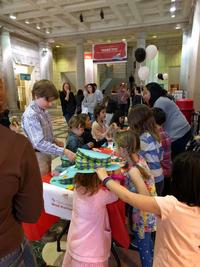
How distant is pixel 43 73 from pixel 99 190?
13.8 metres

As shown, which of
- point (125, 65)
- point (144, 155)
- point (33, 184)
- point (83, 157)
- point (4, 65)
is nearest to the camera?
point (33, 184)

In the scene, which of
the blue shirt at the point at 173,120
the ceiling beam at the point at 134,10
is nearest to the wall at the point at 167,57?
the ceiling beam at the point at 134,10

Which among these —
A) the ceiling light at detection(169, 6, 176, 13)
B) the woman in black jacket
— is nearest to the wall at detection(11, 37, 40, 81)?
the woman in black jacket

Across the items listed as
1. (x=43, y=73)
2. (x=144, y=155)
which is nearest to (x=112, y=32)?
(x=43, y=73)

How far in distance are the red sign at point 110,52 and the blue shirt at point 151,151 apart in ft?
26.1

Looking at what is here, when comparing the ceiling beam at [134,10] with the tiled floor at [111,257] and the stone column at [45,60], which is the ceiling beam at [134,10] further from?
the tiled floor at [111,257]

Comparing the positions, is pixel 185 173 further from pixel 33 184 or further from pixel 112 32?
pixel 112 32

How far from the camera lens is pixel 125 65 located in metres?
17.5

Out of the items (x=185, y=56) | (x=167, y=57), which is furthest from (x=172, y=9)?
(x=167, y=57)

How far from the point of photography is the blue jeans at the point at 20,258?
0.87 m

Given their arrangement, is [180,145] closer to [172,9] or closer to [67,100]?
[67,100]

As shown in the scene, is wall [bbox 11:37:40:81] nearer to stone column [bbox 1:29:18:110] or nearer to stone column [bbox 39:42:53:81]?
stone column [bbox 39:42:53:81]

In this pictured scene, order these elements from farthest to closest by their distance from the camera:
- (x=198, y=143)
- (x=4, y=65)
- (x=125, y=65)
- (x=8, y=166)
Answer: (x=125, y=65) → (x=4, y=65) → (x=198, y=143) → (x=8, y=166)

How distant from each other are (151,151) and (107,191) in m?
0.66
